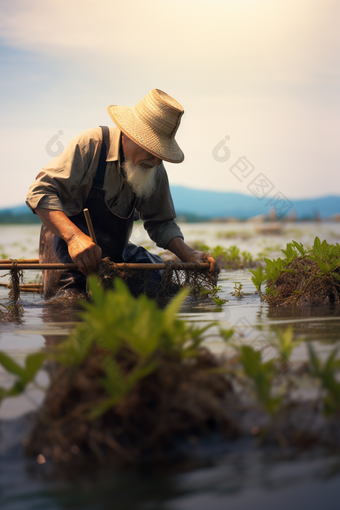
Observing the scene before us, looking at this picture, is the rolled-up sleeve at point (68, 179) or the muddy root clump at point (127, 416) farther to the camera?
the rolled-up sleeve at point (68, 179)

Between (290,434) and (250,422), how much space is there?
14 cm

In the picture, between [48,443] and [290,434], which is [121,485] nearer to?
[48,443]

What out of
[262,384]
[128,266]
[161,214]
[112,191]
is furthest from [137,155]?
[262,384]

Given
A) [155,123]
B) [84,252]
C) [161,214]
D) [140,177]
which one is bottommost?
[84,252]

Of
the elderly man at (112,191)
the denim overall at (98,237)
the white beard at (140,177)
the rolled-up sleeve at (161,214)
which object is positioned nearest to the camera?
the elderly man at (112,191)

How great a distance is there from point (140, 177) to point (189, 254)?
3.06 ft

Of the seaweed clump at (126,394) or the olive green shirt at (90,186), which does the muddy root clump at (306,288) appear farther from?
the seaweed clump at (126,394)

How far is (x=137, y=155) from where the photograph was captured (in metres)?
4.40

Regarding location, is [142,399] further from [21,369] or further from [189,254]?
[189,254]

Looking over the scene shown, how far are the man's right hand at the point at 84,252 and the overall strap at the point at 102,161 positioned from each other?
0.96 meters

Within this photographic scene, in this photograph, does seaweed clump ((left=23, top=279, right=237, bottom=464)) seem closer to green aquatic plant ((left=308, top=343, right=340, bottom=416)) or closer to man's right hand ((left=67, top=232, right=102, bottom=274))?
green aquatic plant ((left=308, top=343, right=340, bottom=416))

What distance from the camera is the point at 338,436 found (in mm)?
1384

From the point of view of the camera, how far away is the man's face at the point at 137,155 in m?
4.36

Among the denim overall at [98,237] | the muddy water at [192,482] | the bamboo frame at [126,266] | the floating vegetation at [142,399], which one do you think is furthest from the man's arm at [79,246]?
the floating vegetation at [142,399]
